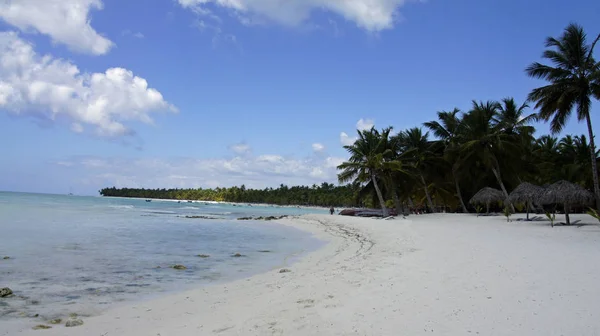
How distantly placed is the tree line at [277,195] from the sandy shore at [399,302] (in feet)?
292

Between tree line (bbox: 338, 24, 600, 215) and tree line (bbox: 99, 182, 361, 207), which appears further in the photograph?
tree line (bbox: 99, 182, 361, 207)

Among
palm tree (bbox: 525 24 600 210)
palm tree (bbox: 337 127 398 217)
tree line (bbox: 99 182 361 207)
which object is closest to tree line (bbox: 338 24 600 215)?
palm tree (bbox: 337 127 398 217)

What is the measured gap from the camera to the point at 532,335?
3859 mm

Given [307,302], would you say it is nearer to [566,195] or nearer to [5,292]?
[5,292]

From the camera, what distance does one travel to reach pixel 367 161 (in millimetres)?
28516

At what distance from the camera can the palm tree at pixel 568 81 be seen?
18125 millimetres

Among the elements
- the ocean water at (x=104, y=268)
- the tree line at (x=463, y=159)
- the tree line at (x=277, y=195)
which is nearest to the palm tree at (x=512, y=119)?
the tree line at (x=463, y=159)

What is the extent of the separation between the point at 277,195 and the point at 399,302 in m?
136

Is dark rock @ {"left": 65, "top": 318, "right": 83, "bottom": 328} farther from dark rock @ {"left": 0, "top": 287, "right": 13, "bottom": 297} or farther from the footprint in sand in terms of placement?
the footprint in sand

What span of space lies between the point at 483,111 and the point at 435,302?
27.2m

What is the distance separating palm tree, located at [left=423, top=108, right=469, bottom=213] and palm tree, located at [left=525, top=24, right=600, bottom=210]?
9.82 metres

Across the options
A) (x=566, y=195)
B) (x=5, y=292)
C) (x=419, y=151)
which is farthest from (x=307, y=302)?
(x=419, y=151)

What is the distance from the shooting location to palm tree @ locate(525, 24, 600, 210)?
18125 millimetres

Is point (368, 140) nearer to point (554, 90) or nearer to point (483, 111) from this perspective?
point (483, 111)
